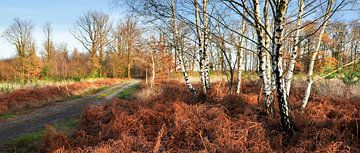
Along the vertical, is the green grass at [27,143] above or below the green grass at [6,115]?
below

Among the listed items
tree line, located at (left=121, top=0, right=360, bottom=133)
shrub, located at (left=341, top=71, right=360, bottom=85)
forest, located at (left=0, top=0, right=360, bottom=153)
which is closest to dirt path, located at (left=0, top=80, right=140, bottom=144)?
forest, located at (left=0, top=0, right=360, bottom=153)

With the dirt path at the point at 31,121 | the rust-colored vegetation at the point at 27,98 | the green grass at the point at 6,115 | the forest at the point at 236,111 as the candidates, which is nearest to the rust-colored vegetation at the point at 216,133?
the forest at the point at 236,111

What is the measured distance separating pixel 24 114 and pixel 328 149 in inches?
371

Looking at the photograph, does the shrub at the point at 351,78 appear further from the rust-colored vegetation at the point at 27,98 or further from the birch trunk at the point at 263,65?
the rust-colored vegetation at the point at 27,98

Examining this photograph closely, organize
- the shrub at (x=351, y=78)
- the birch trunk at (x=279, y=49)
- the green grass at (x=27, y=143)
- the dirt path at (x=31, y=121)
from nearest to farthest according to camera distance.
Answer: the birch trunk at (x=279, y=49)
the green grass at (x=27, y=143)
the dirt path at (x=31, y=121)
the shrub at (x=351, y=78)

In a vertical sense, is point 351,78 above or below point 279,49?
below

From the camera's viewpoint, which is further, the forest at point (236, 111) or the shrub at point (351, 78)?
the shrub at point (351, 78)

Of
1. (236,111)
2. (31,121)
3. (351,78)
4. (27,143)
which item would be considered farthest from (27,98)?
(351,78)

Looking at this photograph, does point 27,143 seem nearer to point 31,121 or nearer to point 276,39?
point 31,121

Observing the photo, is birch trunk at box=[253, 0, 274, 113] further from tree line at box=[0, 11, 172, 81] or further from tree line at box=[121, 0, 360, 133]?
tree line at box=[0, 11, 172, 81]

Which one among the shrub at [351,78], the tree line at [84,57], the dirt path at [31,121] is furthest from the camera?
the tree line at [84,57]

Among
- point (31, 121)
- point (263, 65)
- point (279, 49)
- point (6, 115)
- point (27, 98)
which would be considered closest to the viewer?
point (279, 49)

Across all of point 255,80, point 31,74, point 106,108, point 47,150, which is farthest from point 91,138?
point 31,74

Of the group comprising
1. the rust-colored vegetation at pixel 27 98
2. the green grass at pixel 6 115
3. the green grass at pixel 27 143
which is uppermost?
the rust-colored vegetation at pixel 27 98
